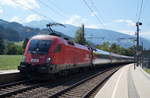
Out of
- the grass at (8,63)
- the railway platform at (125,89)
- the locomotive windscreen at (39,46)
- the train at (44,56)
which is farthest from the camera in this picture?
the grass at (8,63)

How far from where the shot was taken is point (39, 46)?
14.9 meters

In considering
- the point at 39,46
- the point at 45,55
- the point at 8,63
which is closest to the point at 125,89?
the point at 45,55

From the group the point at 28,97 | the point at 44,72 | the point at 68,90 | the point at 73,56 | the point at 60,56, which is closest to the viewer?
the point at 28,97

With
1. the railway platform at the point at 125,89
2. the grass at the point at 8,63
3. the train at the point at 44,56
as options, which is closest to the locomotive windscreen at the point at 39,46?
the train at the point at 44,56

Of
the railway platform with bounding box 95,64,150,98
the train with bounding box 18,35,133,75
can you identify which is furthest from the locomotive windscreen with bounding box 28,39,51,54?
the railway platform with bounding box 95,64,150,98

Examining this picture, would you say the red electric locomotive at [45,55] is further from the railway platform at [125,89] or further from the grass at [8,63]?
the grass at [8,63]

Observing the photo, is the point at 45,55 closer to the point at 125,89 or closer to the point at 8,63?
the point at 125,89

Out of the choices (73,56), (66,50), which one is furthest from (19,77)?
(73,56)

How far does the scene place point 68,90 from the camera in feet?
41.3

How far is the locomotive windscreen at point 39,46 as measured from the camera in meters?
14.6

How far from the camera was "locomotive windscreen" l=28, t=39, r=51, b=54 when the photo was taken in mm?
14577

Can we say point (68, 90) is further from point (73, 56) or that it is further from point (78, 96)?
point (73, 56)

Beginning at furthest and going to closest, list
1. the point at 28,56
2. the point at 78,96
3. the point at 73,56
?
the point at 73,56 → the point at 28,56 → the point at 78,96

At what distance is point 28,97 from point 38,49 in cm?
549
